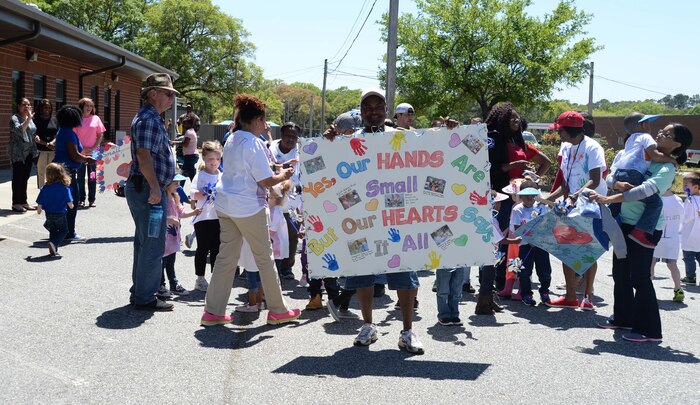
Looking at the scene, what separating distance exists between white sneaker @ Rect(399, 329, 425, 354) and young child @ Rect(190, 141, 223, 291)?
266 cm

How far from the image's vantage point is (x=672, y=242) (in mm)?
8453

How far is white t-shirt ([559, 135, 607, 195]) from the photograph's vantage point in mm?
7094

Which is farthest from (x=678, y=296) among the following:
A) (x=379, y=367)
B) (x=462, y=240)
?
(x=379, y=367)

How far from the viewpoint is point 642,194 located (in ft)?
19.9

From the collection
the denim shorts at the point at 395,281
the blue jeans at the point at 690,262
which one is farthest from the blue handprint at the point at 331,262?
the blue jeans at the point at 690,262

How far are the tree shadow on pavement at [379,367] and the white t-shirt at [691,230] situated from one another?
5032mm

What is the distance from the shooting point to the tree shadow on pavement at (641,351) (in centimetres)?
572

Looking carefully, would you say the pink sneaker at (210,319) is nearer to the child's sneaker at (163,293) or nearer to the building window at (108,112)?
the child's sneaker at (163,293)

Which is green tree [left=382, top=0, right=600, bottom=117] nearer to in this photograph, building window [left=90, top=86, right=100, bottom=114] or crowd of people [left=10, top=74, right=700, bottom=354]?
building window [left=90, top=86, right=100, bottom=114]

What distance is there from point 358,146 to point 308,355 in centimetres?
169

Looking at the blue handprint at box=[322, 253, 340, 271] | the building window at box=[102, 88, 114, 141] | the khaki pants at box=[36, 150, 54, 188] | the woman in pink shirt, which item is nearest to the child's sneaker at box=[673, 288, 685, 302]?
the blue handprint at box=[322, 253, 340, 271]

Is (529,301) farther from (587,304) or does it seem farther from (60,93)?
(60,93)

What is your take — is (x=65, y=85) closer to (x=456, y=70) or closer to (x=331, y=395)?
(x=456, y=70)

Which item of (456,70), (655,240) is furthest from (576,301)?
(456,70)
